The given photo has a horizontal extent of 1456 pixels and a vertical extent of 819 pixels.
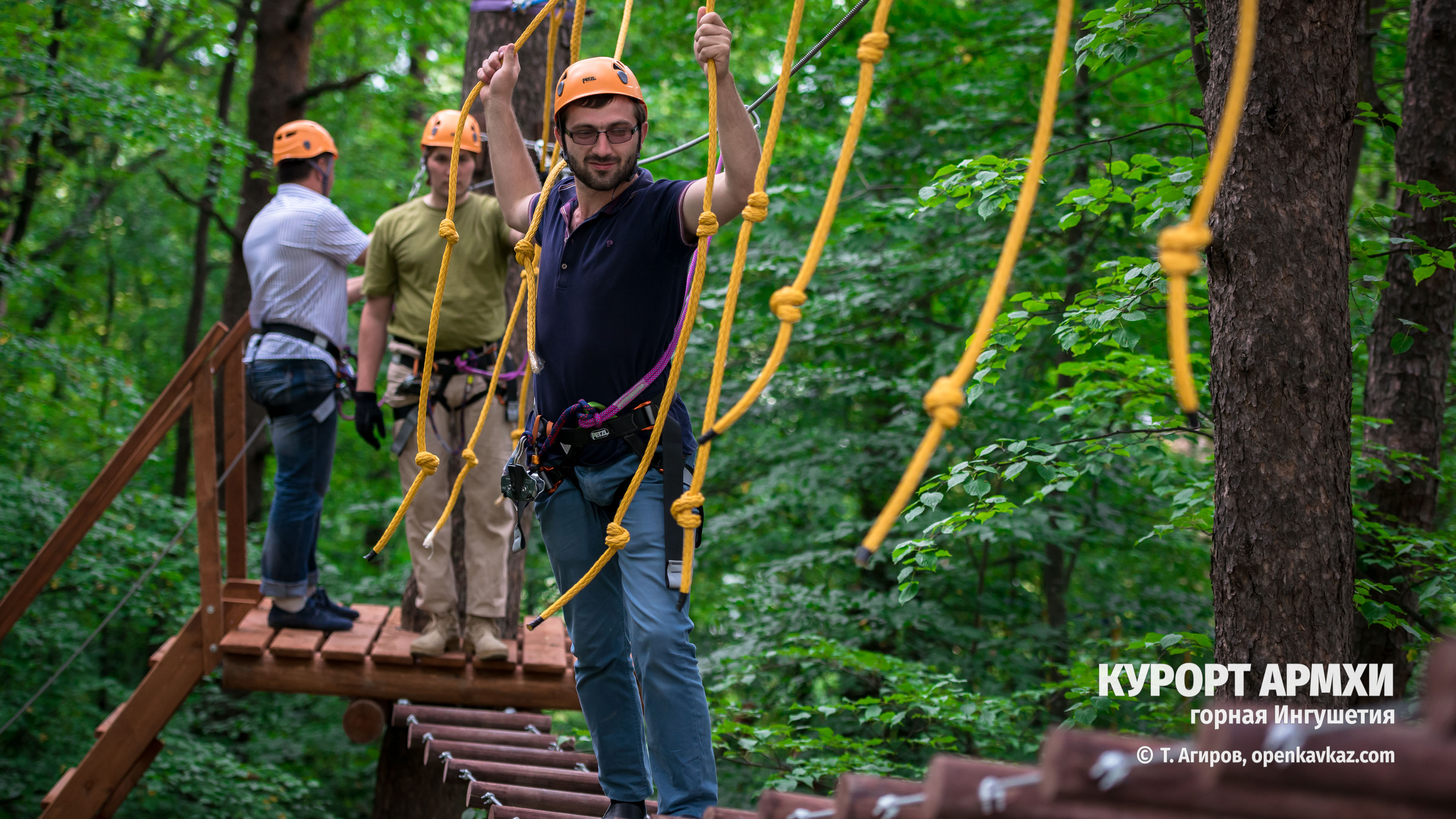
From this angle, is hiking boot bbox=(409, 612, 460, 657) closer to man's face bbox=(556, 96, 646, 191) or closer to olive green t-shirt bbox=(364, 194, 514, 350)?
olive green t-shirt bbox=(364, 194, 514, 350)

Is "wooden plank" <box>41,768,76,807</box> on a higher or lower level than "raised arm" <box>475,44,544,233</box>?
lower

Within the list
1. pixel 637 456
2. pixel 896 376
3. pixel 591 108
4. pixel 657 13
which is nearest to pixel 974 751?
pixel 896 376

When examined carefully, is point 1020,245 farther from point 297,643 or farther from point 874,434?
point 874,434

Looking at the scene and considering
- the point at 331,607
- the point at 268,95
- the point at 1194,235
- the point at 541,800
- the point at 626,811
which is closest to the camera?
the point at 1194,235

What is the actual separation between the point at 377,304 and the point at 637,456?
2086 millimetres

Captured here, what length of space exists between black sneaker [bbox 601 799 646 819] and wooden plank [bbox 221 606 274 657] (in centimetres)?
240

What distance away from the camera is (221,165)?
8.53m

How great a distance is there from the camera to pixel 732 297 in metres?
2.17

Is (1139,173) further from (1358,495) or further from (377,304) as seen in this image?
(377,304)

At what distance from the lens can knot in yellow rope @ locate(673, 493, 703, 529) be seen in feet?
7.71

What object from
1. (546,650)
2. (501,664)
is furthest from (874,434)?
(501,664)

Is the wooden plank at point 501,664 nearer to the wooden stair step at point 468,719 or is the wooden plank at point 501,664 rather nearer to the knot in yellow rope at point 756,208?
the wooden stair step at point 468,719

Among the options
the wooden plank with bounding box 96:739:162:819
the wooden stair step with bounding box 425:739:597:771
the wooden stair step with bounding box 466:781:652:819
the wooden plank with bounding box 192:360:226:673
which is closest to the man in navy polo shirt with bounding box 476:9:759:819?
the wooden stair step with bounding box 466:781:652:819

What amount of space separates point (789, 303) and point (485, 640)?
2.79 meters
